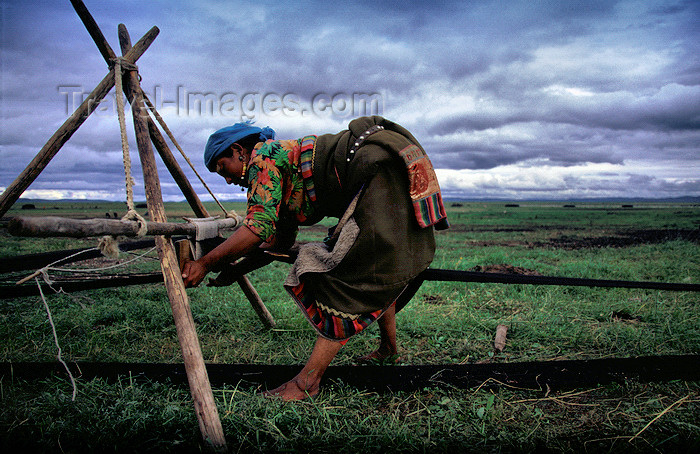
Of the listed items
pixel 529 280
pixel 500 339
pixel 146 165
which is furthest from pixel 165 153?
pixel 500 339

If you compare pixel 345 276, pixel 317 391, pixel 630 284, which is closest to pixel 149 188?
pixel 345 276

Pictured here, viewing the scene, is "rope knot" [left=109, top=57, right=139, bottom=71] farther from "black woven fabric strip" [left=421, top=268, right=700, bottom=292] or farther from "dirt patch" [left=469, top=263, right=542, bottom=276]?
"dirt patch" [left=469, top=263, right=542, bottom=276]

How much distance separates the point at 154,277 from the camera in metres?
3.16

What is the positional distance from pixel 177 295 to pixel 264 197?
2.52ft

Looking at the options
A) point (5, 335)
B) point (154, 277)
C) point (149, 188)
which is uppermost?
point (149, 188)

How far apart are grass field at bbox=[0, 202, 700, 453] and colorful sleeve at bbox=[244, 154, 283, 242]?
107cm

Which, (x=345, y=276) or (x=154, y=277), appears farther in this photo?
(x=154, y=277)

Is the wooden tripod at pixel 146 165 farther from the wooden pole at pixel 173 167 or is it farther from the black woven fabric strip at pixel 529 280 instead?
the black woven fabric strip at pixel 529 280

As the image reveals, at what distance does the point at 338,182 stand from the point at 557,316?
10.4 ft

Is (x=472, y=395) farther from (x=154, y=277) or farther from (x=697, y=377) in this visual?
(x=154, y=277)

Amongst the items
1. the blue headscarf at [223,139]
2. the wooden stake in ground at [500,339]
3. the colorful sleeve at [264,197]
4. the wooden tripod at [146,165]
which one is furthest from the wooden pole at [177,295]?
the wooden stake in ground at [500,339]

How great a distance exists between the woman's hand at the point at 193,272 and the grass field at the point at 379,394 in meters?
→ 0.74

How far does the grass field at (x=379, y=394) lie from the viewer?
80.7 inches

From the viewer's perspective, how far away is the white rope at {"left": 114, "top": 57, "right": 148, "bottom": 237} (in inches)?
79.0
